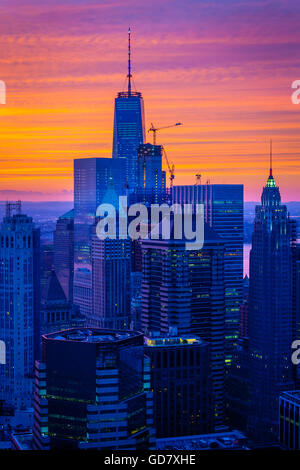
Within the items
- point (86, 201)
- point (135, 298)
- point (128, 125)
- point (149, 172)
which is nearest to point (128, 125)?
Answer: point (128, 125)

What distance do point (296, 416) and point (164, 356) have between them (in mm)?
3948

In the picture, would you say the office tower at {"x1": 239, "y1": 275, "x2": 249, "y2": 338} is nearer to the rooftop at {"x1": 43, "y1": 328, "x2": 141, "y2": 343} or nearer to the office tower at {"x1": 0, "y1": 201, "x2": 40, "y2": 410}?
the office tower at {"x1": 0, "y1": 201, "x2": 40, "y2": 410}

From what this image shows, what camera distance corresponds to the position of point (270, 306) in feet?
80.6

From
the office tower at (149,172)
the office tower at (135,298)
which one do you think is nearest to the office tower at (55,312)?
the office tower at (135,298)

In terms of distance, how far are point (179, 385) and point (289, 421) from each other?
3.27 meters

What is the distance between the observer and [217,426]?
21.7 m

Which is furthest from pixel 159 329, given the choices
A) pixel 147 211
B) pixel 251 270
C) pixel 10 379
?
pixel 147 211

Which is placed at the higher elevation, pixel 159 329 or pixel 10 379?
pixel 159 329

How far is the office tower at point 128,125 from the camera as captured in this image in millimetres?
49594

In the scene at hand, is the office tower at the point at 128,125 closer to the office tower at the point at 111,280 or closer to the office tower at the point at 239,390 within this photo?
the office tower at the point at 111,280

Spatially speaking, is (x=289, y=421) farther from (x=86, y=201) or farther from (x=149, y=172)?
(x=149, y=172)

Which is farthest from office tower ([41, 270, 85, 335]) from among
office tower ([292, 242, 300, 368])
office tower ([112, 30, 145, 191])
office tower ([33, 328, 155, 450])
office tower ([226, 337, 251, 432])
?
office tower ([112, 30, 145, 191])

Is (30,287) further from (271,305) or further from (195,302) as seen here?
(271,305)

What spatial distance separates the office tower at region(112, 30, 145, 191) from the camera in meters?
49.6
